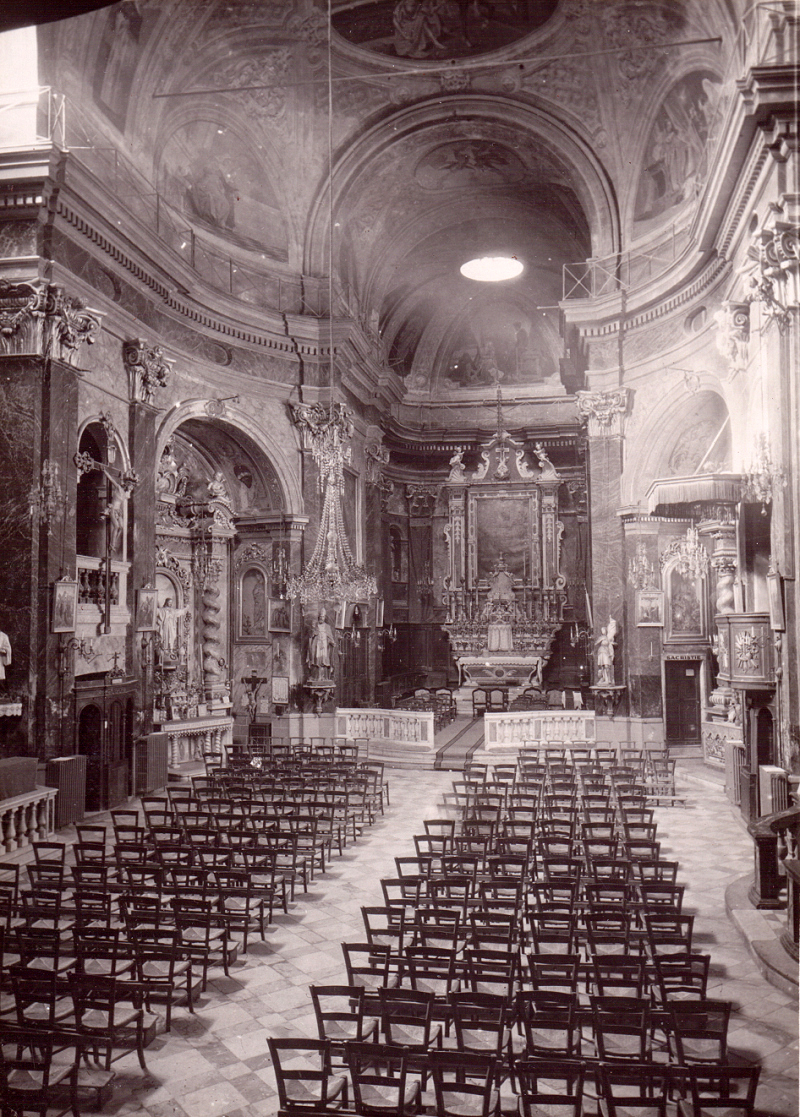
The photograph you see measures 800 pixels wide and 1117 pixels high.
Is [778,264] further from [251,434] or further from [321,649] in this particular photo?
[321,649]

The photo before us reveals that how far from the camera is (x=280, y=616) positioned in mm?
20797

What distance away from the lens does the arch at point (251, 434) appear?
1798 centimetres

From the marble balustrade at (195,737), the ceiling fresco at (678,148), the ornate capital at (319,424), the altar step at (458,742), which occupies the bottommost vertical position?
the altar step at (458,742)

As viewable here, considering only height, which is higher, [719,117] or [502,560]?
[719,117]

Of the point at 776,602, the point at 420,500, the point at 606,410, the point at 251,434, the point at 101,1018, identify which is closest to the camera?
the point at 101,1018

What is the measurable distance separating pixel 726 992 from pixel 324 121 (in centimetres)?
1901

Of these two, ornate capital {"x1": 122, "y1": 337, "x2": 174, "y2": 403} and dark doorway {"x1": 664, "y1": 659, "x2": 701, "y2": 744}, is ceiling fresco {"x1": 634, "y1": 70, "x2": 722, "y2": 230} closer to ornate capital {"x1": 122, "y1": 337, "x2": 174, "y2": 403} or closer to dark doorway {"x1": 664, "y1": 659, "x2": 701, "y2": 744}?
dark doorway {"x1": 664, "y1": 659, "x2": 701, "y2": 744}

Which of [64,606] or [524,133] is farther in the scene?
[524,133]

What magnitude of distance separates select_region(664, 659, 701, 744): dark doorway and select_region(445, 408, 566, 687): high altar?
25.2ft

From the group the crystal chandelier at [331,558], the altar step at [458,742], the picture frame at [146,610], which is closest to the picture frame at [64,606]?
the picture frame at [146,610]

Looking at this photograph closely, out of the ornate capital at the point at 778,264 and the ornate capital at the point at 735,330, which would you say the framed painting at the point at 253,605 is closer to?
the ornate capital at the point at 735,330

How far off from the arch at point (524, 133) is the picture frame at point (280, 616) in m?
8.70

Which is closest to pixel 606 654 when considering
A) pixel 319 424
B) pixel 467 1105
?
pixel 319 424

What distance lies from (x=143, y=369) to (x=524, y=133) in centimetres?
1066
